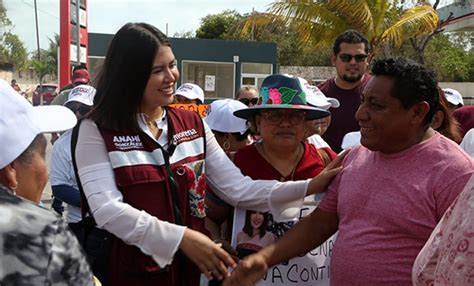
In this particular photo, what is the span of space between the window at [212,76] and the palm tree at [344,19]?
7444mm

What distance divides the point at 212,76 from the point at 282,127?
68.9ft

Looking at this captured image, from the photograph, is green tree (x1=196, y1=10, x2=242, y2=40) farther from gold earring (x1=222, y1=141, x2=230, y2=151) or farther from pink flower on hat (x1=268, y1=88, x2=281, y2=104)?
pink flower on hat (x1=268, y1=88, x2=281, y2=104)

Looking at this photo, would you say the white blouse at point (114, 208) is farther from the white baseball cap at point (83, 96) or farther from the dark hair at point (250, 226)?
the white baseball cap at point (83, 96)

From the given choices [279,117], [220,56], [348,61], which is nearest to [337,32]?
[220,56]

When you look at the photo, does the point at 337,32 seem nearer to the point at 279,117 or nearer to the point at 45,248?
the point at 279,117

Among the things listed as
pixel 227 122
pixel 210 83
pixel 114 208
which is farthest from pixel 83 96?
pixel 210 83

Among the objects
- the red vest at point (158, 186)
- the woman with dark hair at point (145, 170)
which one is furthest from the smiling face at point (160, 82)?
the red vest at point (158, 186)

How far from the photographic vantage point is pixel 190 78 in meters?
23.5

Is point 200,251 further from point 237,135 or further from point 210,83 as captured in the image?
point 210,83

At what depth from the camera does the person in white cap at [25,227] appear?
4.09 ft

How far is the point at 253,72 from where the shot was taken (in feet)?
79.2

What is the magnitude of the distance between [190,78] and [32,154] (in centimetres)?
2213

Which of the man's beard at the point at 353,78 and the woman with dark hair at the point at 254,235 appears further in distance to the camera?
the man's beard at the point at 353,78

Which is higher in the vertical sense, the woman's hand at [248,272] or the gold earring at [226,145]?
the gold earring at [226,145]
